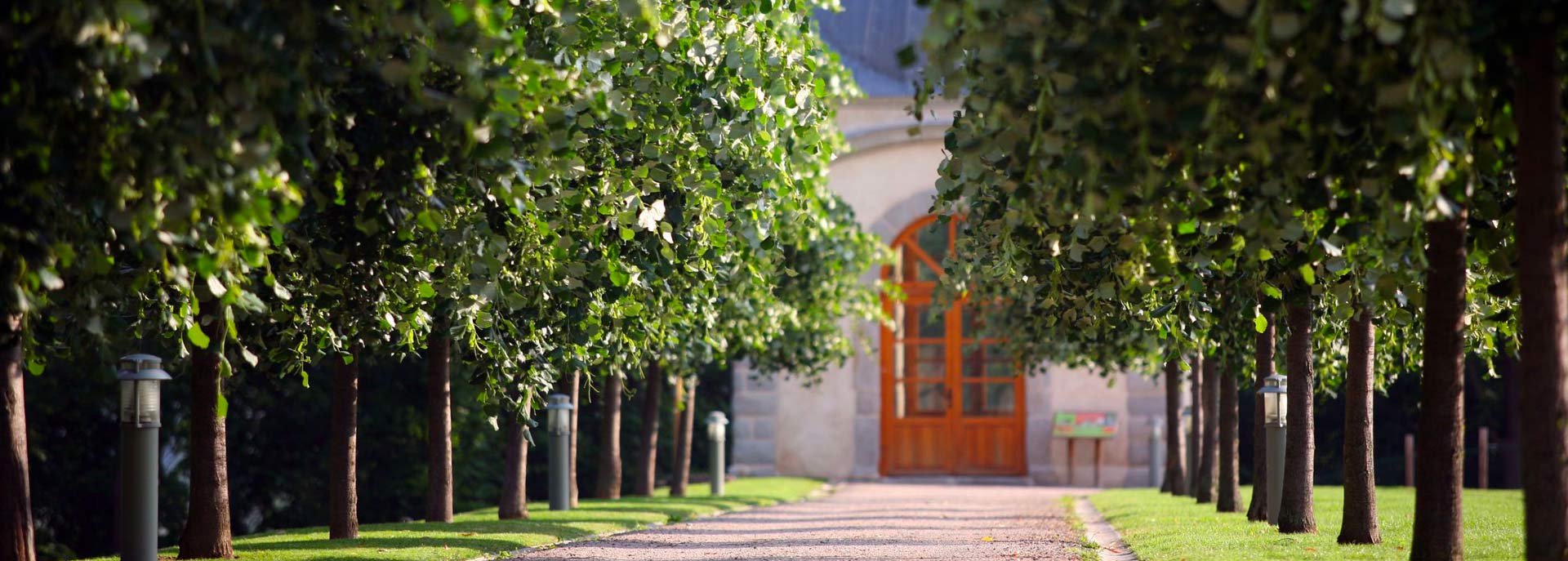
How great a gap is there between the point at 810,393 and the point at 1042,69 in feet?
71.1

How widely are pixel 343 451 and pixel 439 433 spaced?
5.02 feet

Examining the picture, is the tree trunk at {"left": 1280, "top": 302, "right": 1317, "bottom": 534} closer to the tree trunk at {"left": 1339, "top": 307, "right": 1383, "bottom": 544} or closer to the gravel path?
the tree trunk at {"left": 1339, "top": 307, "right": 1383, "bottom": 544}

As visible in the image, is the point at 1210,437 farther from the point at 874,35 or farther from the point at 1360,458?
the point at 874,35

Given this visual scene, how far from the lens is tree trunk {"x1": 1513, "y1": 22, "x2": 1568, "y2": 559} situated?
5.38m

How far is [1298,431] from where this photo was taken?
1088 cm

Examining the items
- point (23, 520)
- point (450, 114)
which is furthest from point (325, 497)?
point (450, 114)

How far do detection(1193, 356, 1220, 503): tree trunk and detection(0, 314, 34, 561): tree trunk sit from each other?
1096 cm

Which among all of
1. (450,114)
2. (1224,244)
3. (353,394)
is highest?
(450,114)

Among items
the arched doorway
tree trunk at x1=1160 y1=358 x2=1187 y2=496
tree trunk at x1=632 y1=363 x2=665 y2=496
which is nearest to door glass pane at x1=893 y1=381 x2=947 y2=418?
the arched doorway

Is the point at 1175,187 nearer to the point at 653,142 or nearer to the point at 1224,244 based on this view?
the point at 1224,244

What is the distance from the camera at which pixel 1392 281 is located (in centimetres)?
690

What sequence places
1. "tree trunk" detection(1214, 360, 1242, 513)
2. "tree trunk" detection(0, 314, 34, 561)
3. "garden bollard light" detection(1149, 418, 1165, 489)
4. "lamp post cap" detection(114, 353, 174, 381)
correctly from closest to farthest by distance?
"tree trunk" detection(0, 314, 34, 561) → "lamp post cap" detection(114, 353, 174, 381) → "tree trunk" detection(1214, 360, 1242, 513) → "garden bollard light" detection(1149, 418, 1165, 489)

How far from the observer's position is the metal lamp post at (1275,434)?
40.2 feet

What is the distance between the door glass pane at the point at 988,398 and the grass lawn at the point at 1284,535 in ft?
31.4
